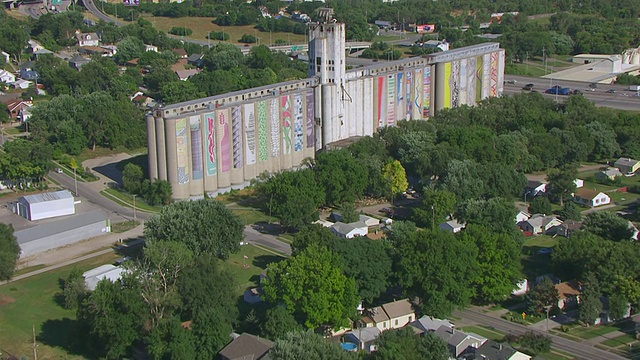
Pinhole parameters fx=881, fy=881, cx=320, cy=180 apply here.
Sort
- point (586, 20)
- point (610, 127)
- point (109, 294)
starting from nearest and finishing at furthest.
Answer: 1. point (109, 294)
2. point (610, 127)
3. point (586, 20)

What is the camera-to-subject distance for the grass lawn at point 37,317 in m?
48.4

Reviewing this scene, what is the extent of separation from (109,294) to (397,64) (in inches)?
2011

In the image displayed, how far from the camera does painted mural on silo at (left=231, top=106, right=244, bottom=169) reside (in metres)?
73.6

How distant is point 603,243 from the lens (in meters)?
54.5

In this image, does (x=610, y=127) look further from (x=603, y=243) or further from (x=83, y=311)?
(x=83, y=311)

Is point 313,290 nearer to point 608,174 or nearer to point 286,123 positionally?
point 286,123

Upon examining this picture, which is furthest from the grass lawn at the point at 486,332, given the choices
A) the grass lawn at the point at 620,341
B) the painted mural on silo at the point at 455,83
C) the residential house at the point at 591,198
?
the painted mural on silo at the point at 455,83

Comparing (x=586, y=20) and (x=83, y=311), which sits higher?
(x=586, y=20)

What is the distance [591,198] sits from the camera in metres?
71.8

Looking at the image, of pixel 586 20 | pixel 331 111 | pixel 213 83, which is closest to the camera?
pixel 331 111

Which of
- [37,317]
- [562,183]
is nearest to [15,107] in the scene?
[37,317]

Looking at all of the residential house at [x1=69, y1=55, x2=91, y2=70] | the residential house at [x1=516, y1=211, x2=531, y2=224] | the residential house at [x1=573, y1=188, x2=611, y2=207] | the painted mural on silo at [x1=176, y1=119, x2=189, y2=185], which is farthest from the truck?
the residential house at [x1=69, y1=55, x2=91, y2=70]

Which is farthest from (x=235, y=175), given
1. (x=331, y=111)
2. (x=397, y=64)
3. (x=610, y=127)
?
(x=610, y=127)

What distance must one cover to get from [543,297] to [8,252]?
3397cm
